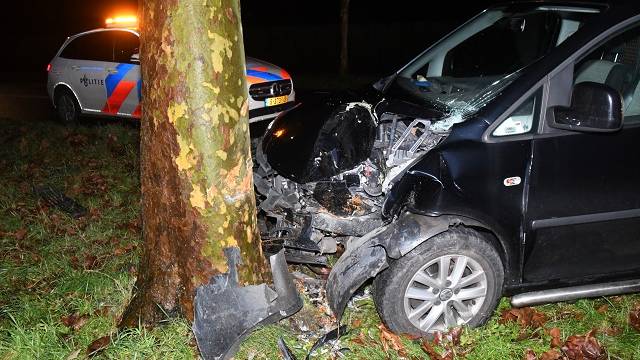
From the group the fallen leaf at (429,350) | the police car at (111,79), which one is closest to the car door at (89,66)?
the police car at (111,79)

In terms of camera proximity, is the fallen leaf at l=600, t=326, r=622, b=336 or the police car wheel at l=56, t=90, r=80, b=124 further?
the police car wheel at l=56, t=90, r=80, b=124

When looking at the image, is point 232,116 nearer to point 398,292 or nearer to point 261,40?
point 398,292

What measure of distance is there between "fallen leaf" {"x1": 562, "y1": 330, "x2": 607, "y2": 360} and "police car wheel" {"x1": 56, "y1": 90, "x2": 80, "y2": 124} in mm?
8639

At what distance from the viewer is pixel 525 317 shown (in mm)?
3369

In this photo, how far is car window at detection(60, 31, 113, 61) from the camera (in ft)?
29.0

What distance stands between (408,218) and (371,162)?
24.8 inches

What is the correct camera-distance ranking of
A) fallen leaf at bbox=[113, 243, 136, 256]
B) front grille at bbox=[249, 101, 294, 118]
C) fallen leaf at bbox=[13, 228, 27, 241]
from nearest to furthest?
fallen leaf at bbox=[113, 243, 136, 256] < fallen leaf at bbox=[13, 228, 27, 241] < front grille at bbox=[249, 101, 294, 118]

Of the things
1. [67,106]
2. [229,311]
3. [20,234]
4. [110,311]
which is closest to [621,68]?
[229,311]

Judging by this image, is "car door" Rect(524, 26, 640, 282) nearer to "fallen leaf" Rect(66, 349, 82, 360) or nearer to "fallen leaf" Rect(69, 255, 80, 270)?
"fallen leaf" Rect(66, 349, 82, 360)

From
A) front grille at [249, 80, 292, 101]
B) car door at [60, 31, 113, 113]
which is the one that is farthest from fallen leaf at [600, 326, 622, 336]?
car door at [60, 31, 113, 113]

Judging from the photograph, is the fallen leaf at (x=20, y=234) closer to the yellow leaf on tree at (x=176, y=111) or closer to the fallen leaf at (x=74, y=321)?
the fallen leaf at (x=74, y=321)

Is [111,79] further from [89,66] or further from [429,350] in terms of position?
[429,350]

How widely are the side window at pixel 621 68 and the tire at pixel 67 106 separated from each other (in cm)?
833

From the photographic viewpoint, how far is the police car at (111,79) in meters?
7.79
